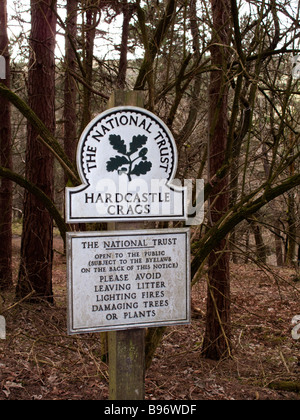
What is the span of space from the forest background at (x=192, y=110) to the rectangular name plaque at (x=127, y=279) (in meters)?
0.93

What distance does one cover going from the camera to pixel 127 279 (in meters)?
2.95

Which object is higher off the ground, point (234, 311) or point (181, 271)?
point (181, 271)

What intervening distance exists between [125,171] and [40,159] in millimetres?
5687

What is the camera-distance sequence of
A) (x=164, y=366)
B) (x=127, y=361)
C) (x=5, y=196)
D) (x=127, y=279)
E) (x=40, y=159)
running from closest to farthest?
(x=127, y=279) → (x=127, y=361) → (x=164, y=366) → (x=40, y=159) → (x=5, y=196)

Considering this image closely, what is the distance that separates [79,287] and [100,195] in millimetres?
609

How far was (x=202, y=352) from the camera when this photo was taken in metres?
6.40

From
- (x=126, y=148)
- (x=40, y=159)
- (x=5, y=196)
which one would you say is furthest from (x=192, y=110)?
(x=126, y=148)

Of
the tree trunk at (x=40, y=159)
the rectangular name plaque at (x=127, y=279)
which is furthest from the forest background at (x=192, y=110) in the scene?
the rectangular name plaque at (x=127, y=279)

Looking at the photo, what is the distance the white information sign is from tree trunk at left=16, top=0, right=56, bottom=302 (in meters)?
5.49

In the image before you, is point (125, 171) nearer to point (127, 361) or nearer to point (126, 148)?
point (126, 148)

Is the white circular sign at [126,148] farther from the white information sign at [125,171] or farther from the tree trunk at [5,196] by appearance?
the tree trunk at [5,196]

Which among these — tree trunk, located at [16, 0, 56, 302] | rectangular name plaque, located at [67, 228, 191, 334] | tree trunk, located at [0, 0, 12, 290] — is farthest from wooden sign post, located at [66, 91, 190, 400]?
tree trunk, located at [0, 0, 12, 290]

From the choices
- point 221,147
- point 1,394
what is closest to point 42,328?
point 1,394
